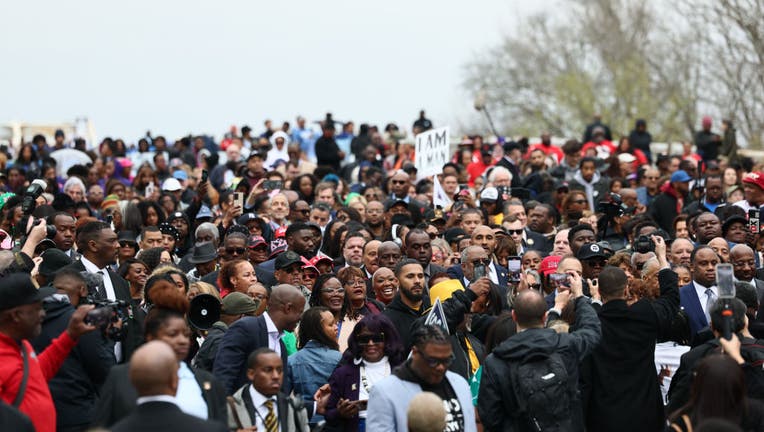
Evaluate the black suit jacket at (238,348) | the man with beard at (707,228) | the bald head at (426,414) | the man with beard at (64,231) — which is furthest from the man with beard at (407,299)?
the man with beard at (707,228)

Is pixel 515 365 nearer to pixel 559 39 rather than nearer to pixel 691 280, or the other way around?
pixel 691 280

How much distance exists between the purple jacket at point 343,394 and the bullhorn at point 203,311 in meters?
1.24

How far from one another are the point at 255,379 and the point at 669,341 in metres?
4.34

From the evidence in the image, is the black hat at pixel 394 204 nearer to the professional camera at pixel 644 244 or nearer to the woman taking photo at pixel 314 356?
the professional camera at pixel 644 244

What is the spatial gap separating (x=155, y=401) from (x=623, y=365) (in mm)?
4990

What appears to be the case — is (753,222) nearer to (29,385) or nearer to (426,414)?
(426,414)

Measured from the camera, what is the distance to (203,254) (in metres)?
15.5

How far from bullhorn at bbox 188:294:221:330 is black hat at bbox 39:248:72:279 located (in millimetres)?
1617

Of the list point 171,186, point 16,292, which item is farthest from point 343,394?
point 171,186

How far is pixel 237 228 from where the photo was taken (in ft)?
54.3

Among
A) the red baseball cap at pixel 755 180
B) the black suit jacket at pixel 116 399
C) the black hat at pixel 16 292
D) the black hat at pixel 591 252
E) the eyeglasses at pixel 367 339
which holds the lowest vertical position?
the eyeglasses at pixel 367 339

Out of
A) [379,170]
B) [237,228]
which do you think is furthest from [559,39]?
[237,228]

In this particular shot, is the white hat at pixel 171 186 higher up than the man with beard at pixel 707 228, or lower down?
higher up

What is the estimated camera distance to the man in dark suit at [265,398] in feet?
33.8
